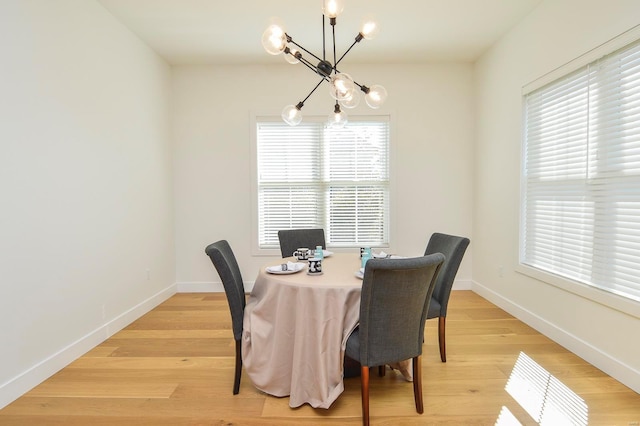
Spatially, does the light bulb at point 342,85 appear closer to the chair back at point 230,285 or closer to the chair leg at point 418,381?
the chair back at point 230,285

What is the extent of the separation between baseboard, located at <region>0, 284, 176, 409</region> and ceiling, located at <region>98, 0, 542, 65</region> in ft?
9.16

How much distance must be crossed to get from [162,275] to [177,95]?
224cm

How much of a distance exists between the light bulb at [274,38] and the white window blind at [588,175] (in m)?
2.22

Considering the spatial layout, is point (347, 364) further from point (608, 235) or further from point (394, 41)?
point (394, 41)

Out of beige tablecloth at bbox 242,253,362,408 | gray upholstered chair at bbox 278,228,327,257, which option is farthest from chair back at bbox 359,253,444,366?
gray upholstered chair at bbox 278,228,327,257

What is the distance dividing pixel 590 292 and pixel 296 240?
2.38 m

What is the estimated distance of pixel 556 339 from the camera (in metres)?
2.80

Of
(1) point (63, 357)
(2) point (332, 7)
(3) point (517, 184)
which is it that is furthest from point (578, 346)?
(1) point (63, 357)

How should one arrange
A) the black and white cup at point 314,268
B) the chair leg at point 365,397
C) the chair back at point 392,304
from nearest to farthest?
the chair back at point 392,304 < the chair leg at point 365,397 < the black and white cup at point 314,268

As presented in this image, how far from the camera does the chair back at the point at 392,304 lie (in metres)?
1.59

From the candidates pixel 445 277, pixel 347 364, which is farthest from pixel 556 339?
pixel 347 364

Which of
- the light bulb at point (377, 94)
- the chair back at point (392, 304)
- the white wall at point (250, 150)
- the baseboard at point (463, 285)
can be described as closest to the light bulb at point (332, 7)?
the light bulb at point (377, 94)

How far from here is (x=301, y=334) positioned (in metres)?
1.88

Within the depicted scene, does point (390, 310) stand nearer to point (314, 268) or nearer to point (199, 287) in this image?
point (314, 268)
